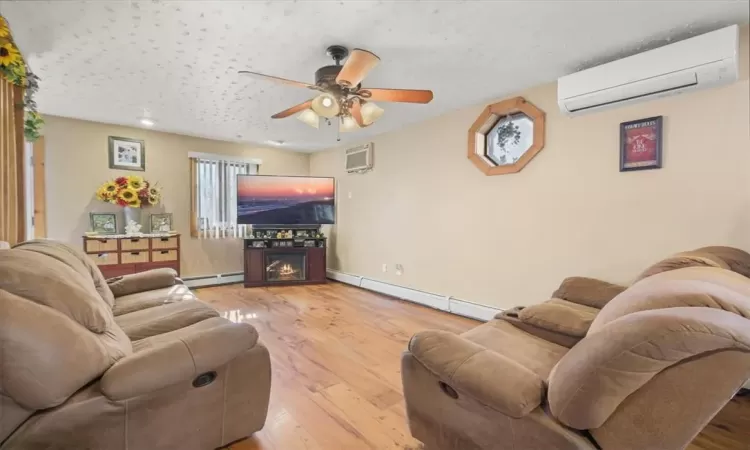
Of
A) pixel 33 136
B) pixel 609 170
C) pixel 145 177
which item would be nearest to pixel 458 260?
pixel 609 170

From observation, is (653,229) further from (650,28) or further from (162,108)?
(162,108)

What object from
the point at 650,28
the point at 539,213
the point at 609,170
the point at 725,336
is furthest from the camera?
the point at 539,213

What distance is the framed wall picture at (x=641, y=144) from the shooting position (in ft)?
7.59

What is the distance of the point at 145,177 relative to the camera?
4547mm

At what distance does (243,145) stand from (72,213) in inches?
90.9

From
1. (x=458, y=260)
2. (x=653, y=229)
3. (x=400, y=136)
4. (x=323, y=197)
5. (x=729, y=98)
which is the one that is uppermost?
(x=400, y=136)

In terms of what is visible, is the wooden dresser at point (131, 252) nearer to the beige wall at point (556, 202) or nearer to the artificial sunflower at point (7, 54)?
the artificial sunflower at point (7, 54)

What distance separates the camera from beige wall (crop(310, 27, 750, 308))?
6.86ft

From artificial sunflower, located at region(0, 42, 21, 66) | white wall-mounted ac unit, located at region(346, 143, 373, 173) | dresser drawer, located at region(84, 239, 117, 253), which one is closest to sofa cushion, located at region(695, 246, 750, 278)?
white wall-mounted ac unit, located at region(346, 143, 373, 173)

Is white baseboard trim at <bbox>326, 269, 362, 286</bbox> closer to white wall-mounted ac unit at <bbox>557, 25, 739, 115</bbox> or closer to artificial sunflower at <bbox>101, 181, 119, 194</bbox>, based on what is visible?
artificial sunflower at <bbox>101, 181, 119, 194</bbox>

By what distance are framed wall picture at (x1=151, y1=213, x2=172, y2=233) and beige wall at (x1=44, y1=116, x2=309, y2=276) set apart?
0.12 m

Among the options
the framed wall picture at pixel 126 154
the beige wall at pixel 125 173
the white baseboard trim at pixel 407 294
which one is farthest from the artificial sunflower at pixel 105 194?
the white baseboard trim at pixel 407 294

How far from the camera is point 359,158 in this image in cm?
Answer: 498

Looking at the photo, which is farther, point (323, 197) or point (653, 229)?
point (323, 197)
